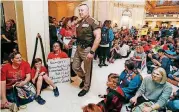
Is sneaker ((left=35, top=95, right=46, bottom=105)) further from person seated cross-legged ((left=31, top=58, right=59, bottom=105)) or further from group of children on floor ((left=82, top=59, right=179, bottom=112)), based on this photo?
group of children on floor ((left=82, top=59, right=179, bottom=112))

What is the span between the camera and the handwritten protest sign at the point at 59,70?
11.0 feet

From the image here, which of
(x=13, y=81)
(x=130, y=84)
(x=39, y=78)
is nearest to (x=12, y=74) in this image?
(x=13, y=81)

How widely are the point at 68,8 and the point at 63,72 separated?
546 cm

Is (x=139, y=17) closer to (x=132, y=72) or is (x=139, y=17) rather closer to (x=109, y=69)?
(x=109, y=69)

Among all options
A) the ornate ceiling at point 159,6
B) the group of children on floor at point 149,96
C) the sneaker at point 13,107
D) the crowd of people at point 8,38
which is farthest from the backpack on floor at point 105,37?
the ornate ceiling at point 159,6

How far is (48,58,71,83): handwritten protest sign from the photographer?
3.37 meters

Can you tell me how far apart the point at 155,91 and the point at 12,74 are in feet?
6.43

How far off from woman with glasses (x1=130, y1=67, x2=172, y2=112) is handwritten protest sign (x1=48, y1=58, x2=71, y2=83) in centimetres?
153

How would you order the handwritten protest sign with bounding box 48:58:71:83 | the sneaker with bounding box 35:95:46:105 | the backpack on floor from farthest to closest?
the backpack on floor, the handwritten protest sign with bounding box 48:58:71:83, the sneaker with bounding box 35:95:46:105

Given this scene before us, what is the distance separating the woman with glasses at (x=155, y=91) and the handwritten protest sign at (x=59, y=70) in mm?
1531

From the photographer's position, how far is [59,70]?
345 centimetres

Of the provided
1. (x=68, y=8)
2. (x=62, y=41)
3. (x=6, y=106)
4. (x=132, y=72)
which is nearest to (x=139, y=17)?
(x=68, y=8)

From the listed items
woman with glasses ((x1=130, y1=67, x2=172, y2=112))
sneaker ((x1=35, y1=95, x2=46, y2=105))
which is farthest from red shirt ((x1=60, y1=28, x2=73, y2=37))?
woman with glasses ((x1=130, y1=67, x2=172, y2=112))

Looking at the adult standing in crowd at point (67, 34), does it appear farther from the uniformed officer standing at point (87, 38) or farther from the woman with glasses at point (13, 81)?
the woman with glasses at point (13, 81)
